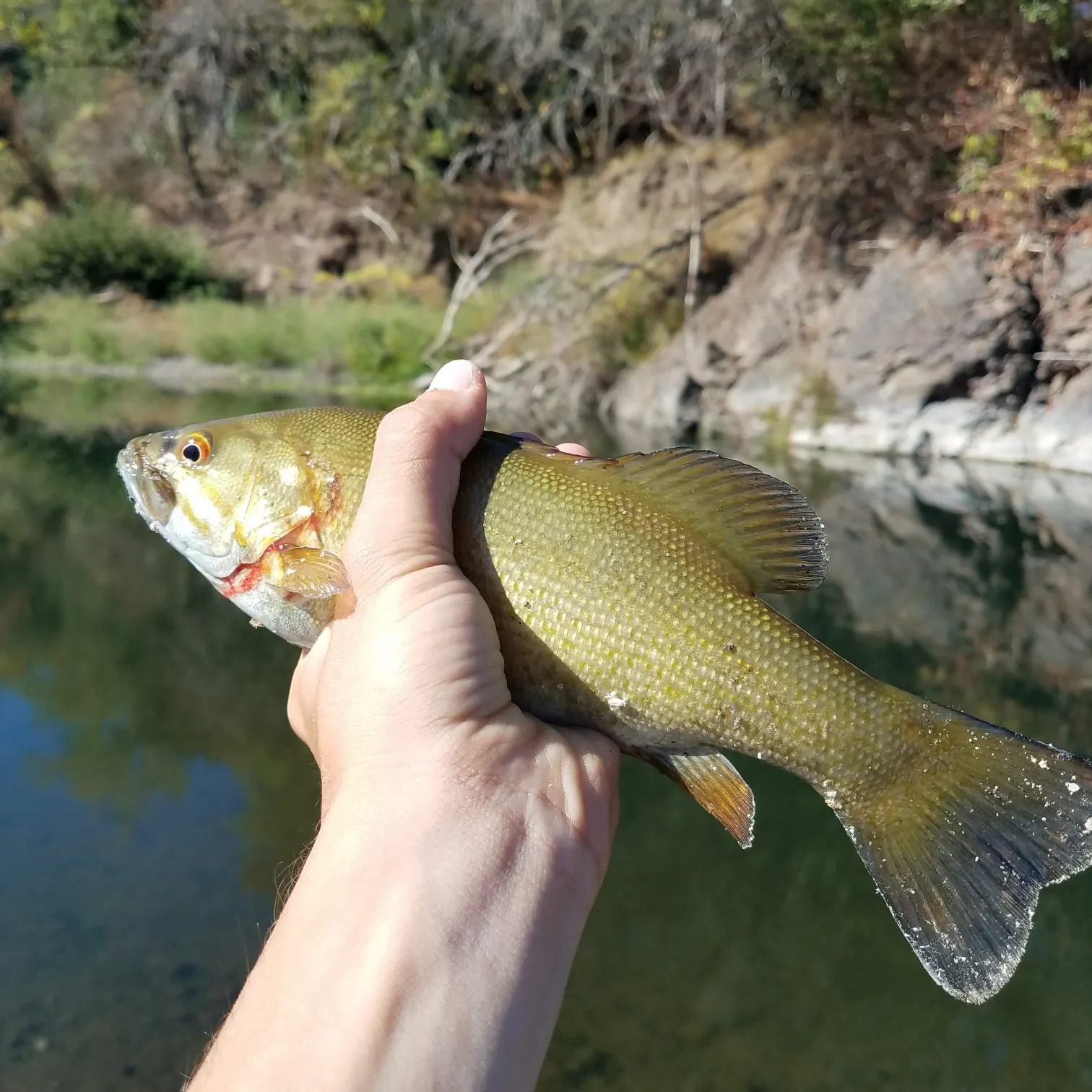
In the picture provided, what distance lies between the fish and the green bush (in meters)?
33.6

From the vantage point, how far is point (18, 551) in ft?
Result: 36.4

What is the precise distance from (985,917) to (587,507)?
1.43m

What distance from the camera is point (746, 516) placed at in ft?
8.87

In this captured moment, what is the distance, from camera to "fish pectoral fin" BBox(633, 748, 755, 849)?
2561 millimetres

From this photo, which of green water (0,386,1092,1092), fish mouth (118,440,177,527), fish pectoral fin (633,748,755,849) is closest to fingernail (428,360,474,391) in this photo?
fish mouth (118,440,177,527)

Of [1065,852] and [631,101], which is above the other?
[1065,852]

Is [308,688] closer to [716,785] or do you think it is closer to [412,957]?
[412,957]

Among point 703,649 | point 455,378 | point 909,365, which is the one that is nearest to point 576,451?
point 455,378

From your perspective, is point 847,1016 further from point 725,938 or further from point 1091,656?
point 1091,656

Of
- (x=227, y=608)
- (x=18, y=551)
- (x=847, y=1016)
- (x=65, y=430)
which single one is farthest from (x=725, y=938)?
(x=65, y=430)

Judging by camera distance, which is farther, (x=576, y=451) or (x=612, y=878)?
(x=612, y=878)

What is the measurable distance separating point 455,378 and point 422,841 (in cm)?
143

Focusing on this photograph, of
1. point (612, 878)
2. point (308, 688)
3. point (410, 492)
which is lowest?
point (612, 878)

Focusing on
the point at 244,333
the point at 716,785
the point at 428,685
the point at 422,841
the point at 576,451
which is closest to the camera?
the point at 422,841
